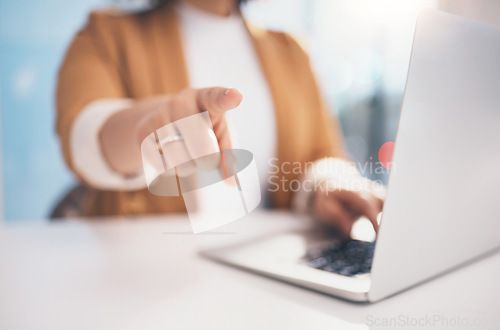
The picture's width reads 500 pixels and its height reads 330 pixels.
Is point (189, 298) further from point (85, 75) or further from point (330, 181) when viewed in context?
point (85, 75)

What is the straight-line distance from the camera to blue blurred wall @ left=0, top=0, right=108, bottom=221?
1398 millimetres

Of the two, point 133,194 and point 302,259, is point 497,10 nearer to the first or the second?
point 302,259

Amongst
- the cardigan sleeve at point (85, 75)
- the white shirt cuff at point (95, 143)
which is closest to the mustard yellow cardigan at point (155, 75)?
the cardigan sleeve at point (85, 75)

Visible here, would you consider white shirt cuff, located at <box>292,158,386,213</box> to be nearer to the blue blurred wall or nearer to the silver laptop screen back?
the silver laptop screen back

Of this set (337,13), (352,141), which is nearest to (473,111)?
(352,141)

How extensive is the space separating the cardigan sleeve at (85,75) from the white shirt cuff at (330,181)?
41cm

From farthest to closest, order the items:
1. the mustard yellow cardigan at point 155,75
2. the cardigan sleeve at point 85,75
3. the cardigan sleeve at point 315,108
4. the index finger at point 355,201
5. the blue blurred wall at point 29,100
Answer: the blue blurred wall at point 29,100 < the cardigan sleeve at point 315,108 < the mustard yellow cardigan at point 155,75 < the cardigan sleeve at point 85,75 < the index finger at point 355,201

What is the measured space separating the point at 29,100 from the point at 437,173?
5.53ft

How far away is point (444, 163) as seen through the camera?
22 cm

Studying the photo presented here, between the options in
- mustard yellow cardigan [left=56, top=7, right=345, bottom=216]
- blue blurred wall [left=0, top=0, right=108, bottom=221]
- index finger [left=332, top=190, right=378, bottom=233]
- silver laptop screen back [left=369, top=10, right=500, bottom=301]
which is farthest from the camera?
blue blurred wall [left=0, top=0, right=108, bottom=221]

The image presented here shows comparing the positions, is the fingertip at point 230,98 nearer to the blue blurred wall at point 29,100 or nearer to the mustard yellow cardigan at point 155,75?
the mustard yellow cardigan at point 155,75

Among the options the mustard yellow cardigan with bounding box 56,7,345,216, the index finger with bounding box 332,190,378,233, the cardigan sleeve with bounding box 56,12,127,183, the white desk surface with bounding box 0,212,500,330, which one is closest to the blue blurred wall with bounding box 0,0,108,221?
the mustard yellow cardigan with bounding box 56,7,345,216

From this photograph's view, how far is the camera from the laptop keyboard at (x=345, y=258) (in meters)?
0.26

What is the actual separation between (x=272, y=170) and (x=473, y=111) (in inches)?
11.4
